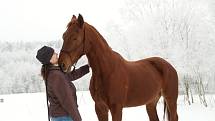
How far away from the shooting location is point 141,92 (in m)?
4.72

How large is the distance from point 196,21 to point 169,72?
13933 millimetres

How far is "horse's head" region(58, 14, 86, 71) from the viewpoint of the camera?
142 inches

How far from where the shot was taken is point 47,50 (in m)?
3.40

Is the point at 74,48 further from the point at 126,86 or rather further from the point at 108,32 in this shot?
the point at 108,32

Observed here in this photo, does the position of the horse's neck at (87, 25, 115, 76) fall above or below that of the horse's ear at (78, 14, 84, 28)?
below

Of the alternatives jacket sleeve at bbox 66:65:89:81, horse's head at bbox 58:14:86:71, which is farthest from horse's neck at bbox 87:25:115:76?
horse's head at bbox 58:14:86:71

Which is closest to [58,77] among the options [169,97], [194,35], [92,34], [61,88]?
[61,88]

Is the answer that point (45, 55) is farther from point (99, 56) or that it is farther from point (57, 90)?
point (99, 56)

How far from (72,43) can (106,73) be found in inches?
25.4

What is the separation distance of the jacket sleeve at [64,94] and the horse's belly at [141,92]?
125 centimetres

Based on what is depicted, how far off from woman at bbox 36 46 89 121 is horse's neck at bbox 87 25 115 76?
63cm

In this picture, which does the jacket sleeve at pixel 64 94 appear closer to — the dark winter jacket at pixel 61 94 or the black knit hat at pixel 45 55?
the dark winter jacket at pixel 61 94

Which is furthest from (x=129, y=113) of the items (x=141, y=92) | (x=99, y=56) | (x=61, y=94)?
(x=61, y=94)

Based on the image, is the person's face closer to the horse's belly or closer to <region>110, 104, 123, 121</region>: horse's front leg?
<region>110, 104, 123, 121</region>: horse's front leg
